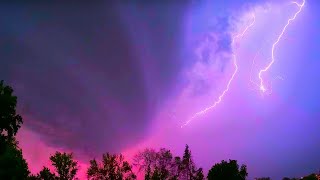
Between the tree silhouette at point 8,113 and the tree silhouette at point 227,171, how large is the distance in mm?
33928

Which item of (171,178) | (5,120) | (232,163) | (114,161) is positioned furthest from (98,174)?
(5,120)

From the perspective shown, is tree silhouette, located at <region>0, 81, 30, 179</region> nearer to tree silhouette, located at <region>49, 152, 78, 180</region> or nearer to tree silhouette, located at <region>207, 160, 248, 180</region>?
tree silhouette, located at <region>49, 152, 78, 180</region>

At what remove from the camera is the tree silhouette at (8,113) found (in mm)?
39500

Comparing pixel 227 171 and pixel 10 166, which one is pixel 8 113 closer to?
pixel 10 166

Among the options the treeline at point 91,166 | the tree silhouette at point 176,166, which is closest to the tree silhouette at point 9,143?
the treeline at point 91,166

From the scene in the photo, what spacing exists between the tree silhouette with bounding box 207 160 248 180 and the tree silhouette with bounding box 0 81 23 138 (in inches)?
1336

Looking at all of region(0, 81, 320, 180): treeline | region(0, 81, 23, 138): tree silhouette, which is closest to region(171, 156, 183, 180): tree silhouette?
region(0, 81, 320, 180): treeline

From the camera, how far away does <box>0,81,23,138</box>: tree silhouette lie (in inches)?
1555

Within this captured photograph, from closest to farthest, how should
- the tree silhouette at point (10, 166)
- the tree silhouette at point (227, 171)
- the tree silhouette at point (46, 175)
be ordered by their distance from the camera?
1. the tree silhouette at point (10, 166)
2. the tree silhouette at point (46, 175)
3. the tree silhouette at point (227, 171)

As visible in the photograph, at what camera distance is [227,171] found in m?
64.6

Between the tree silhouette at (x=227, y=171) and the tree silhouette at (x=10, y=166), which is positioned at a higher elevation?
the tree silhouette at (x=227, y=171)

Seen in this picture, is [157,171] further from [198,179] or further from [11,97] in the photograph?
[11,97]

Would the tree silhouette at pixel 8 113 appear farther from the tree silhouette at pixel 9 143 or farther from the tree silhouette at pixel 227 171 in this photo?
the tree silhouette at pixel 227 171

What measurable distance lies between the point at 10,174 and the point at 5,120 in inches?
269
